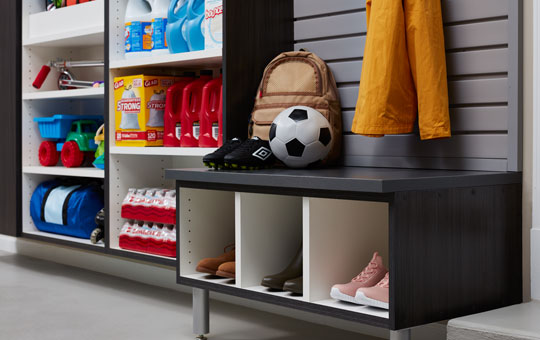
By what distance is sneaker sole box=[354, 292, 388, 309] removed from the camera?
1971 millimetres

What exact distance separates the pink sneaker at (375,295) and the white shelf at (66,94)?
201 centimetres

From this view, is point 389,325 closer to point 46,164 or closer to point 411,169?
point 411,169

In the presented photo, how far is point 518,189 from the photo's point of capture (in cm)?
225

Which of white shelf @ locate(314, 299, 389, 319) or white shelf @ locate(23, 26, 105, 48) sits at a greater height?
white shelf @ locate(23, 26, 105, 48)

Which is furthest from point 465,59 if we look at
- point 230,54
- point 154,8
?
point 154,8

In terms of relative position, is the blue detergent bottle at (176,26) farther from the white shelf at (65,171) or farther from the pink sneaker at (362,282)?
the pink sneaker at (362,282)

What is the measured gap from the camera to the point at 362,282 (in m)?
2.10

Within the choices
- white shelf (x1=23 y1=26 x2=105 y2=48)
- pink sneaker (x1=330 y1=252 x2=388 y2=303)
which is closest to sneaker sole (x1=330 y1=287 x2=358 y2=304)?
pink sneaker (x1=330 y1=252 x2=388 y2=303)

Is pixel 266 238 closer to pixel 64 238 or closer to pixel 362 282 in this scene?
pixel 362 282

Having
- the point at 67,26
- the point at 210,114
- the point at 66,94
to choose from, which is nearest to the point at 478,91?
the point at 210,114

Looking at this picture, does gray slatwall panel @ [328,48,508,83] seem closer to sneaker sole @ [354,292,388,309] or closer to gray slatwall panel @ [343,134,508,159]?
gray slatwall panel @ [343,134,508,159]

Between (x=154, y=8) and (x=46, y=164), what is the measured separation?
4.31 feet

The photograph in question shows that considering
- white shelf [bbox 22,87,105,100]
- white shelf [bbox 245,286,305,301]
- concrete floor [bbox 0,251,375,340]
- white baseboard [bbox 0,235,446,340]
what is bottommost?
concrete floor [bbox 0,251,375,340]

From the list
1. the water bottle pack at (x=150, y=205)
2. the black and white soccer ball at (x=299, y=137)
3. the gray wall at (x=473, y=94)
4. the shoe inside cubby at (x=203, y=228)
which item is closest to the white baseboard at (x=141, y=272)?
the water bottle pack at (x=150, y=205)
